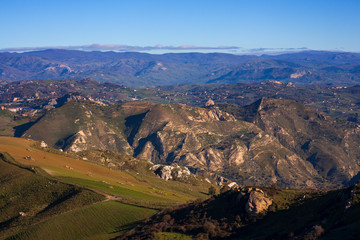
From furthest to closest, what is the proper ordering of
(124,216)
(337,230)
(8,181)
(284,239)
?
1. (8,181)
2. (124,216)
3. (284,239)
4. (337,230)

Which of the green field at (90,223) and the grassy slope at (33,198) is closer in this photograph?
the green field at (90,223)

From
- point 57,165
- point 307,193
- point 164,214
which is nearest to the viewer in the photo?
point 307,193

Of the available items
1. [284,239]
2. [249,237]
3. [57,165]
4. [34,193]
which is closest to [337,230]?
[284,239]

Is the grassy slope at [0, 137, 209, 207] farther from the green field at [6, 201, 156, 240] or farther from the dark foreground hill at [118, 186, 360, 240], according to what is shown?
the dark foreground hill at [118, 186, 360, 240]

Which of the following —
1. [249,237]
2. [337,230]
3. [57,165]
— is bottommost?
[57,165]

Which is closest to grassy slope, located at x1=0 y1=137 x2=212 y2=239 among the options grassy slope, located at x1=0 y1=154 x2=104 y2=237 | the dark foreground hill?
grassy slope, located at x1=0 y1=154 x2=104 y2=237

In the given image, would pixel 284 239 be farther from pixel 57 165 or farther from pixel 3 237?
pixel 57 165


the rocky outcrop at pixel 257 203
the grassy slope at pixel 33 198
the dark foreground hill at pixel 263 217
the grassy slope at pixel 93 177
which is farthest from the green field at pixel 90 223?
the rocky outcrop at pixel 257 203

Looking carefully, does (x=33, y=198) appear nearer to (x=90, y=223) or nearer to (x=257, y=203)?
(x=90, y=223)

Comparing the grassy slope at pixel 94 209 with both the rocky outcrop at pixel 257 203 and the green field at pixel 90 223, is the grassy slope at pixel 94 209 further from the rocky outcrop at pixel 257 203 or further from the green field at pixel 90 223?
the rocky outcrop at pixel 257 203
